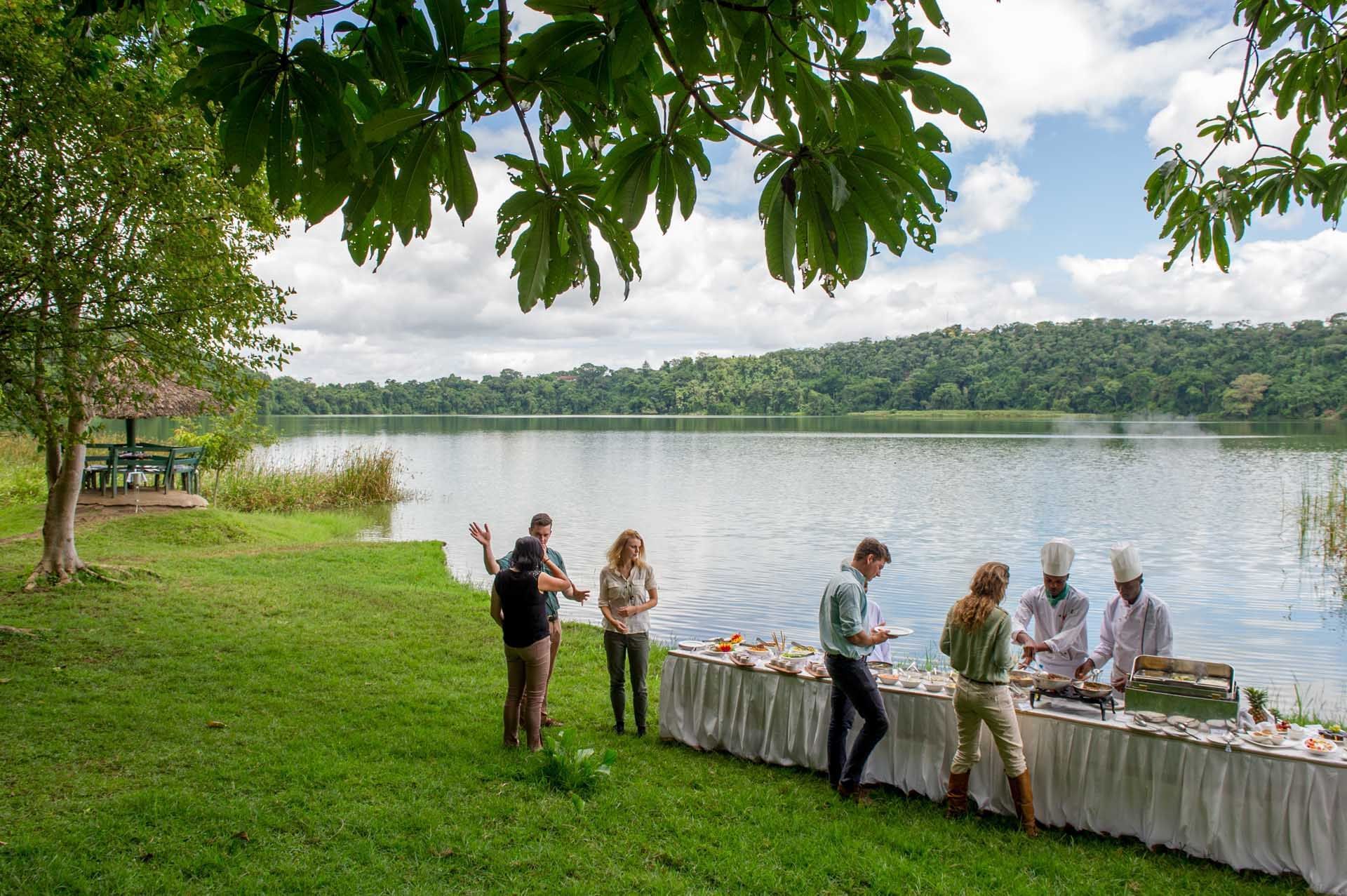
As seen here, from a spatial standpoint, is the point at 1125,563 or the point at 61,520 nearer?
the point at 1125,563

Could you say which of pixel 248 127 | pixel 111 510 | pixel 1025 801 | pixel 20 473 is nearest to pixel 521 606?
pixel 1025 801

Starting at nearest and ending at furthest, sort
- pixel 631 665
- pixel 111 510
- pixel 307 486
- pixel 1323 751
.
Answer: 1. pixel 1323 751
2. pixel 631 665
3. pixel 111 510
4. pixel 307 486

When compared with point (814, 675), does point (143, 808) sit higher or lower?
lower

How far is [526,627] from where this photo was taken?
565 centimetres

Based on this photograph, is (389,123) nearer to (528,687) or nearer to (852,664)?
(852,664)

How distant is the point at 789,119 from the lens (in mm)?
1643

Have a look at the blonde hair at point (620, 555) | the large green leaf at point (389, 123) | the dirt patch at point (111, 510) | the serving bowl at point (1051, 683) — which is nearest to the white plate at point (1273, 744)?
the serving bowl at point (1051, 683)

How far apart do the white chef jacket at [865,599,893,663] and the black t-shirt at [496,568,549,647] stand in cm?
218

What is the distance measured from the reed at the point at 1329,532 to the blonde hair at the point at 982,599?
12547mm

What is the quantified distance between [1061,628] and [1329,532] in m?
14.3

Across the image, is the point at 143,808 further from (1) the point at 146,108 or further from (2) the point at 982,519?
(2) the point at 982,519

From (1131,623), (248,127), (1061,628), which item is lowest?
(1061,628)

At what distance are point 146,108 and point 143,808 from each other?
20.8ft

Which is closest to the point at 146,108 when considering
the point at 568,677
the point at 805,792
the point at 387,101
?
the point at 568,677
